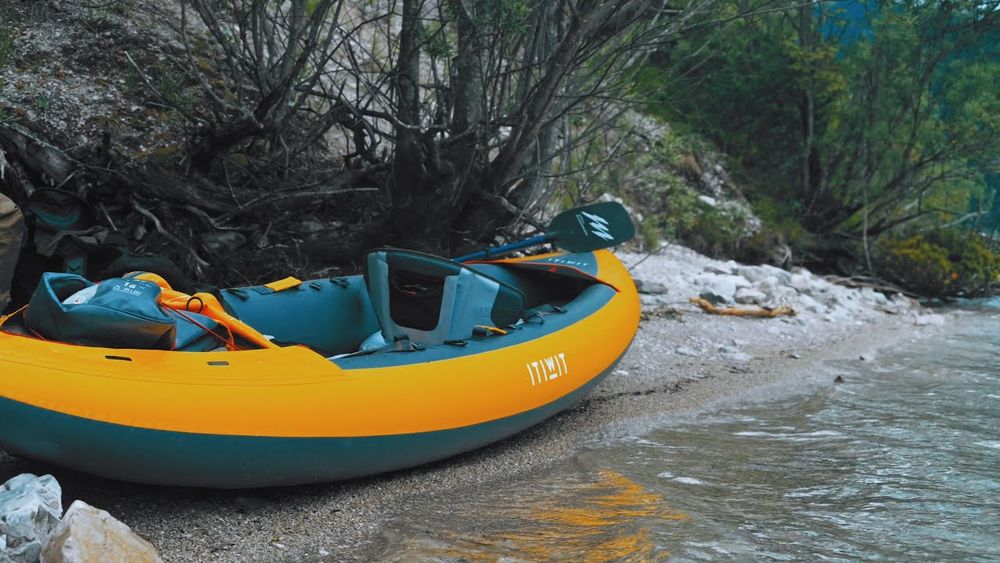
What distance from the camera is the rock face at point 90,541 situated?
7.09ft

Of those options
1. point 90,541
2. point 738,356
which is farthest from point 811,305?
point 90,541

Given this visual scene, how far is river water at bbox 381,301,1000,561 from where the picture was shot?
2908mm

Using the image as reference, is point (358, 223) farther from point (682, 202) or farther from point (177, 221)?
point (682, 202)

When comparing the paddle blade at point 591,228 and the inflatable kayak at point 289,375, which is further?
the paddle blade at point 591,228

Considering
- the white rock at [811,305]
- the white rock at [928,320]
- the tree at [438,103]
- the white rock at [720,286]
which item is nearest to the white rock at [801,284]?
the white rock at [811,305]

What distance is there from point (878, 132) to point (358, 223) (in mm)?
8390

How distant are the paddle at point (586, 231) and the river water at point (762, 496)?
1.28 m

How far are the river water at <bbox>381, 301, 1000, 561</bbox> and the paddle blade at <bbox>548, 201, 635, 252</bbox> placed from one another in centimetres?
128

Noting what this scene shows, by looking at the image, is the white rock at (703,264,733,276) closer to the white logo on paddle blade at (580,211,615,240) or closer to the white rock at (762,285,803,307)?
the white rock at (762,285,803,307)

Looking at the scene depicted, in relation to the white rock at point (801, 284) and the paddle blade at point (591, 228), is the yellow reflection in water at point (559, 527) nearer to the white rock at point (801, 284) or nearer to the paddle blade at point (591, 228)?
the paddle blade at point (591, 228)

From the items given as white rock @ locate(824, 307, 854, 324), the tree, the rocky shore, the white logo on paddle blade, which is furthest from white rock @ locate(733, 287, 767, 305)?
the white logo on paddle blade

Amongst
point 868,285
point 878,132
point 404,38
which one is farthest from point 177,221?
point 878,132

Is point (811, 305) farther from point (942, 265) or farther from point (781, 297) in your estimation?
point (942, 265)

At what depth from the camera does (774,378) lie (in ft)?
18.8
